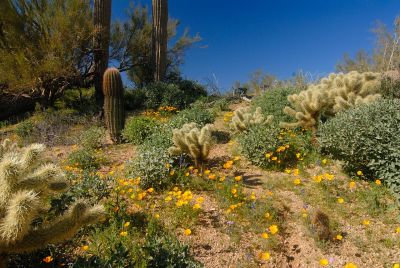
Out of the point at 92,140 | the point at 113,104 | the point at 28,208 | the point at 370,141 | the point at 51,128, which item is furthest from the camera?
the point at 51,128

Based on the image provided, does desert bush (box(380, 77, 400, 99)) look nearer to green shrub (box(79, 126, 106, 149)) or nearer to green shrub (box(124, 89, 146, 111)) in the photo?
green shrub (box(79, 126, 106, 149))

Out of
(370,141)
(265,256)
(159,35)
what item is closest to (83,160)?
(265,256)

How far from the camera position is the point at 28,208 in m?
1.98

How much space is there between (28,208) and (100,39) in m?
9.08

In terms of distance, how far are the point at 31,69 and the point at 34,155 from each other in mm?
7530

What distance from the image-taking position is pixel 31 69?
8953mm

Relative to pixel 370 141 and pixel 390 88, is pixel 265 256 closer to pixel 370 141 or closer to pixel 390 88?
pixel 370 141

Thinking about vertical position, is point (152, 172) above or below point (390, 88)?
below

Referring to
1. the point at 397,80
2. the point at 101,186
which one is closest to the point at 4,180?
the point at 101,186

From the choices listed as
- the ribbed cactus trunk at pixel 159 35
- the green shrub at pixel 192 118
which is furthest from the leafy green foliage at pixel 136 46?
the green shrub at pixel 192 118

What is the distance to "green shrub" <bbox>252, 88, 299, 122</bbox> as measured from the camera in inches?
258

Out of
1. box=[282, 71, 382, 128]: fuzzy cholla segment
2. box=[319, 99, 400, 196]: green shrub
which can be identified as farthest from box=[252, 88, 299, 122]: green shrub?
box=[319, 99, 400, 196]: green shrub

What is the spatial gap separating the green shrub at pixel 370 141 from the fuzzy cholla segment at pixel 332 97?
0.83 metres

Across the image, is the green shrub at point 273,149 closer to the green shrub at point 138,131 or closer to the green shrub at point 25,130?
the green shrub at point 138,131
